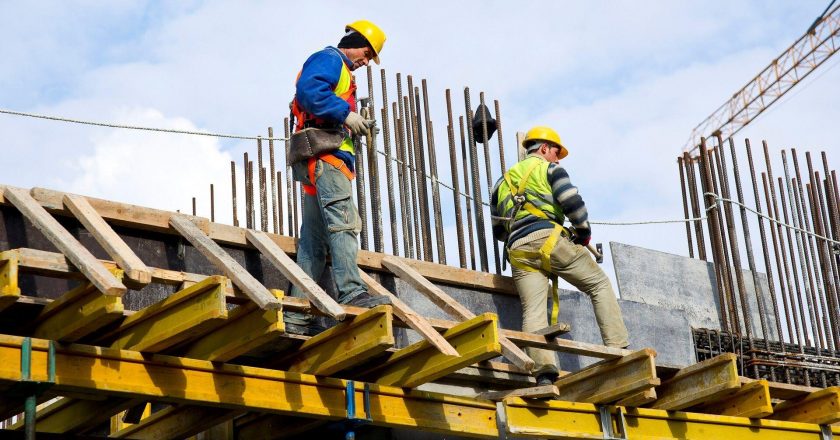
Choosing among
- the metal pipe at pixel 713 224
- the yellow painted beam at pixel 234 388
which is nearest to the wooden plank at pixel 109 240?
the yellow painted beam at pixel 234 388

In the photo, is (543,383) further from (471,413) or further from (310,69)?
(310,69)

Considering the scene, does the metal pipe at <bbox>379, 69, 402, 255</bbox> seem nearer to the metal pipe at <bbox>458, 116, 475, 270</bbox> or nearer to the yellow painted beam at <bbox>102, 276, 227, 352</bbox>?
the metal pipe at <bbox>458, 116, 475, 270</bbox>

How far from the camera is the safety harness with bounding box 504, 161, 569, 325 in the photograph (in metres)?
9.91

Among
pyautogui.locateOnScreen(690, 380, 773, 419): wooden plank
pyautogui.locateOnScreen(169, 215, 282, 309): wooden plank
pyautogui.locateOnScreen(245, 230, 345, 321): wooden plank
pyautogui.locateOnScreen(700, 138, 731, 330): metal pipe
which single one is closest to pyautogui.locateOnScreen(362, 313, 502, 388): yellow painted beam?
pyautogui.locateOnScreen(245, 230, 345, 321): wooden plank

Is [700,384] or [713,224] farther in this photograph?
[713,224]

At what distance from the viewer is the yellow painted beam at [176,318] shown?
6953 millimetres

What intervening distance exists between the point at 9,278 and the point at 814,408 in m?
6.94

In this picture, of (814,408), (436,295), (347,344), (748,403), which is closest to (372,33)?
(436,295)

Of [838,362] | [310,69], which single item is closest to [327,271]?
[310,69]

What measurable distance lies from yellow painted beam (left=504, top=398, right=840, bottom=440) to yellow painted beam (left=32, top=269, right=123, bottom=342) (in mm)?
3012

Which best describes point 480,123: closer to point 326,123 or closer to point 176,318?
point 326,123

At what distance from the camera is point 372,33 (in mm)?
9344

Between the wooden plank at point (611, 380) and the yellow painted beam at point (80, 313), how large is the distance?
3597 mm

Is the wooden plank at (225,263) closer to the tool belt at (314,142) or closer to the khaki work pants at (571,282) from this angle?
the tool belt at (314,142)
